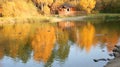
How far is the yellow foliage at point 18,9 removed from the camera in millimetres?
83062

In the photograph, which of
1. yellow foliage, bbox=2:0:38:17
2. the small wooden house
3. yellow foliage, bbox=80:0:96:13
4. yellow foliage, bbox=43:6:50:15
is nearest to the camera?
yellow foliage, bbox=2:0:38:17

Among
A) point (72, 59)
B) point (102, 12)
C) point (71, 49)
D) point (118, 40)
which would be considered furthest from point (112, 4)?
point (72, 59)

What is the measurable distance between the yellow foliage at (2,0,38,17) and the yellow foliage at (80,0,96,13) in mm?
14964

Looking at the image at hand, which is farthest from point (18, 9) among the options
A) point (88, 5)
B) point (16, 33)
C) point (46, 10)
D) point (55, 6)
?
point (16, 33)

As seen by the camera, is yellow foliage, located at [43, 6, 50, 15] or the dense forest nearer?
the dense forest

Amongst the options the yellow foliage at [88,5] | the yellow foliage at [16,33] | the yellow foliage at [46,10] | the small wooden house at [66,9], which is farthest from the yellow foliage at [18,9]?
the yellow foliage at [16,33]

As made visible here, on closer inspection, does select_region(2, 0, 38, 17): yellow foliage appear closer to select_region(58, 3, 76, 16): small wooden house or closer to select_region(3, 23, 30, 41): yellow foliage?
select_region(58, 3, 76, 16): small wooden house

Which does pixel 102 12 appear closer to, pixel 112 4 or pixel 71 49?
pixel 112 4

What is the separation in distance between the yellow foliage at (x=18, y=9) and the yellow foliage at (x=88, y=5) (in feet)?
49.1

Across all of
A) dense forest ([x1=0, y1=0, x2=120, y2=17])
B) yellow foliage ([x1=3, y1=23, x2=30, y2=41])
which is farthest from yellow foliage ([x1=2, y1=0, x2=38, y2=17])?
yellow foliage ([x1=3, y1=23, x2=30, y2=41])

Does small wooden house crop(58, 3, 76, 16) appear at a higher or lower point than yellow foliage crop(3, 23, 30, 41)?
lower

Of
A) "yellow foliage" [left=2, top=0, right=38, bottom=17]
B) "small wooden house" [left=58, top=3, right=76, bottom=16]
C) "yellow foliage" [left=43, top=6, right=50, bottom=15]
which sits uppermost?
"yellow foliage" [left=2, top=0, right=38, bottom=17]

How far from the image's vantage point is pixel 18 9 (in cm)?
8588

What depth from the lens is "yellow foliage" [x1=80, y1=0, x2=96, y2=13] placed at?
98.4m
